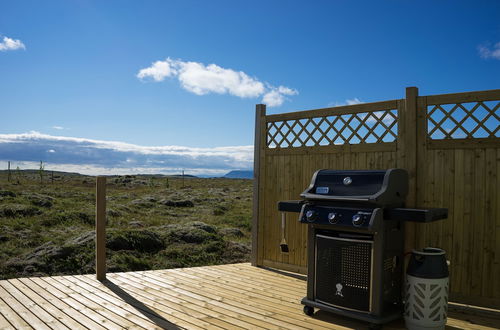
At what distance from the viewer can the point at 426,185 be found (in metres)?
3.78

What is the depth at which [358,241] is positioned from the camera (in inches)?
122

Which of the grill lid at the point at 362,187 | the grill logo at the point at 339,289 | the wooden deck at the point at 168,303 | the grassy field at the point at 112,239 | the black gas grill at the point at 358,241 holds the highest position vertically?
the grill lid at the point at 362,187

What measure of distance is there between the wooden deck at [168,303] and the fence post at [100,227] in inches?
5.6

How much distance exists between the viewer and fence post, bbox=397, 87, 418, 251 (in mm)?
3820

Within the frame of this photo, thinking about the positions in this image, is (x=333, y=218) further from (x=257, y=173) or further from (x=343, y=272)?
(x=257, y=173)

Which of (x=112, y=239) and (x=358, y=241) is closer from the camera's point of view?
(x=358, y=241)

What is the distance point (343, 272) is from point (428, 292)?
0.63 meters

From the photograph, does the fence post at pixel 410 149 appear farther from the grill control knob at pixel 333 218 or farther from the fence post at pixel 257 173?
the fence post at pixel 257 173

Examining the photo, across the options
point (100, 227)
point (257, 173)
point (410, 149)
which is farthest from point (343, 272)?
point (100, 227)

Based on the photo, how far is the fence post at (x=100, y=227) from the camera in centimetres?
444

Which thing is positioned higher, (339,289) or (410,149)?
(410,149)

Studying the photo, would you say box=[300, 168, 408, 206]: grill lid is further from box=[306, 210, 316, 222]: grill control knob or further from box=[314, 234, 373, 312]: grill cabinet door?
box=[314, 234, 373, 312]: grill cabinet door

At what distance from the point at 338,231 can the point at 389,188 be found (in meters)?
0.52

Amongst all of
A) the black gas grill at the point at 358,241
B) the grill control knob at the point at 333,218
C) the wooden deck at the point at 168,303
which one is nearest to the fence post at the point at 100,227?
the wooden deck at the point at 168,303
